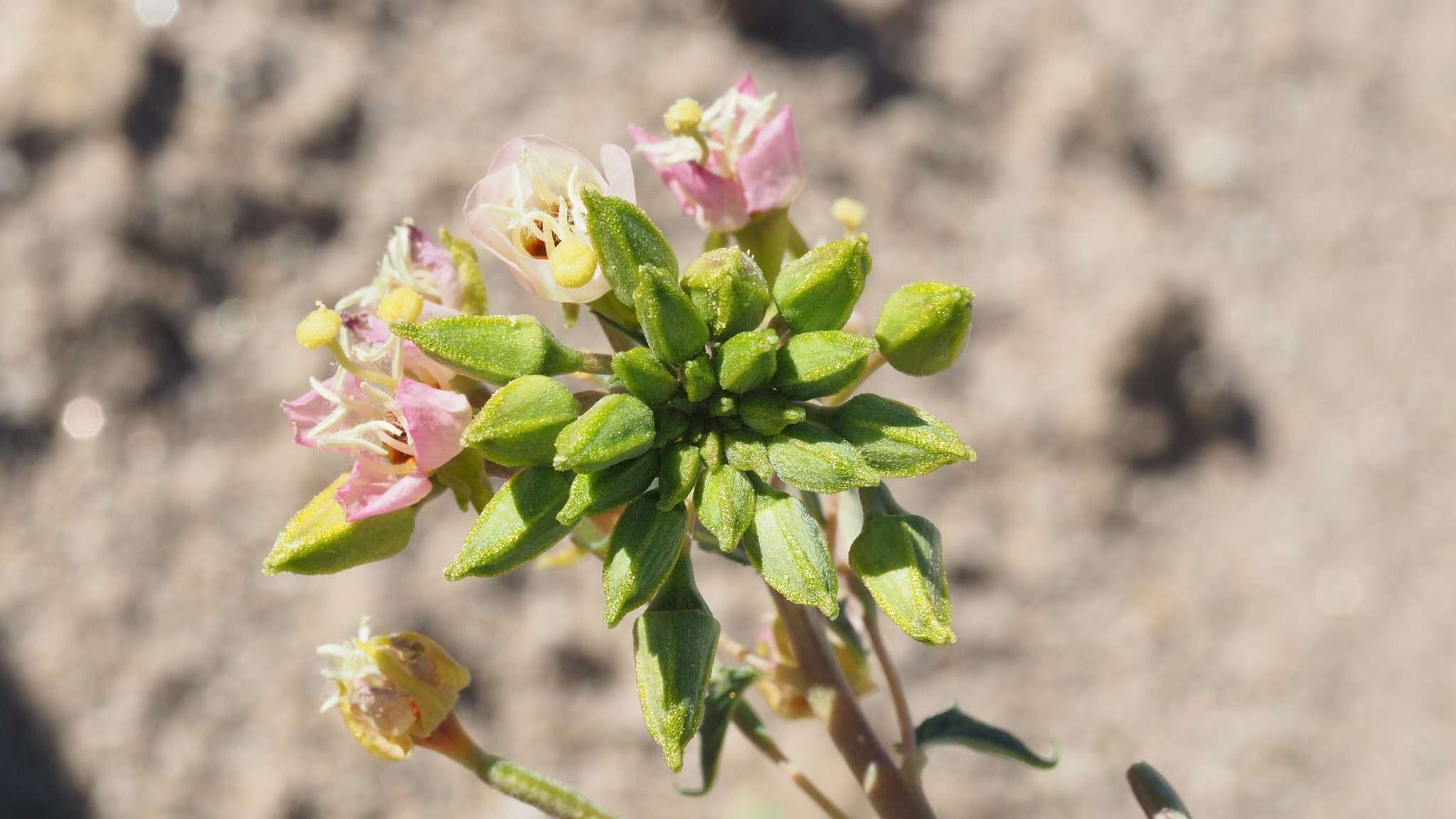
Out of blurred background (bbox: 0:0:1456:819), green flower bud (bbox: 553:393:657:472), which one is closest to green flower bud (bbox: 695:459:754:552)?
green flower bud (bbox: 553:393:657:472)

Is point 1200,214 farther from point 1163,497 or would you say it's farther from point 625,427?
point 625,427

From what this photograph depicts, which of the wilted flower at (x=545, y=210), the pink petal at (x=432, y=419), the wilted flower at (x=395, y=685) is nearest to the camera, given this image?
the pink petal at (x=432, y=419)

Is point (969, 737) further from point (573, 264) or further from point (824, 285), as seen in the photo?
point (573, 264)

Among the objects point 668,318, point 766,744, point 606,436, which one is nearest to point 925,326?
point 668,318

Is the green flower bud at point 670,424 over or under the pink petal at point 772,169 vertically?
under

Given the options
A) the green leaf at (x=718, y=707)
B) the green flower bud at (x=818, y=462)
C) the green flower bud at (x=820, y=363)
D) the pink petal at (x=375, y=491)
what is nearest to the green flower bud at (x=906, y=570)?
the green flower bud at (x=818, y=462)

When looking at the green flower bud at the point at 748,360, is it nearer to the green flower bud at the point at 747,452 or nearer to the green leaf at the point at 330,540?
the green flower bud at the point at 747,452

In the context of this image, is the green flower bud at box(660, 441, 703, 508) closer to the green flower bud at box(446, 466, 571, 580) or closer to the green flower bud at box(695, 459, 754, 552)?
the green flower bud at box(695, 459, 754, 552)

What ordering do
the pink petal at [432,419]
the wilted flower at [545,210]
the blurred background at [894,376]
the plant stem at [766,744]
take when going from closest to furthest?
the pink petal at [432,419] < the wilted flower at [545,210] < the plant stem at [766,744] < the blurred background at [894,376]
